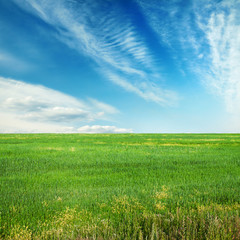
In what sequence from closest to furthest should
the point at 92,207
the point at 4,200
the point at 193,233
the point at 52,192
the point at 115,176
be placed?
the point at 193,233
the point at 92,207
the point at 4,200
the point at 52,192
the point at 115,176

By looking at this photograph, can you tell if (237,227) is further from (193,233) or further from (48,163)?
(48,163)

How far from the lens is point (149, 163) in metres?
14.1

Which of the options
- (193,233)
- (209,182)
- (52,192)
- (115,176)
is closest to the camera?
(193,233)

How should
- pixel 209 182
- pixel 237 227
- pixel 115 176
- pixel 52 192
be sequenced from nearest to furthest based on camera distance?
pixel 237 227, pixel 52 192, pixel 209 182, pixel 115 176

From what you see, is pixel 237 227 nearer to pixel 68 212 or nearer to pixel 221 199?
pixel 221 199

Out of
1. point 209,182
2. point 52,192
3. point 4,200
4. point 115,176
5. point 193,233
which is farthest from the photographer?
point 115,176

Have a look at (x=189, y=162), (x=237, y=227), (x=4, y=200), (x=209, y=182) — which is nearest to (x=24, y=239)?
(x=4, y=200)

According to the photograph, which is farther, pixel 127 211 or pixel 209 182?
pixel 209 182

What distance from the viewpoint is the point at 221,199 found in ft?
23.4

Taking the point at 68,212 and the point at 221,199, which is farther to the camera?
the point at 221,199

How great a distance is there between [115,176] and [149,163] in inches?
165

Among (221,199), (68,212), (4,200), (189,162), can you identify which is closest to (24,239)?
(68,212)

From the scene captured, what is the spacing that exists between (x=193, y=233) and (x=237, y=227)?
1055 mm

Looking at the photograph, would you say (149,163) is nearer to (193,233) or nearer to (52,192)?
(52,192)
